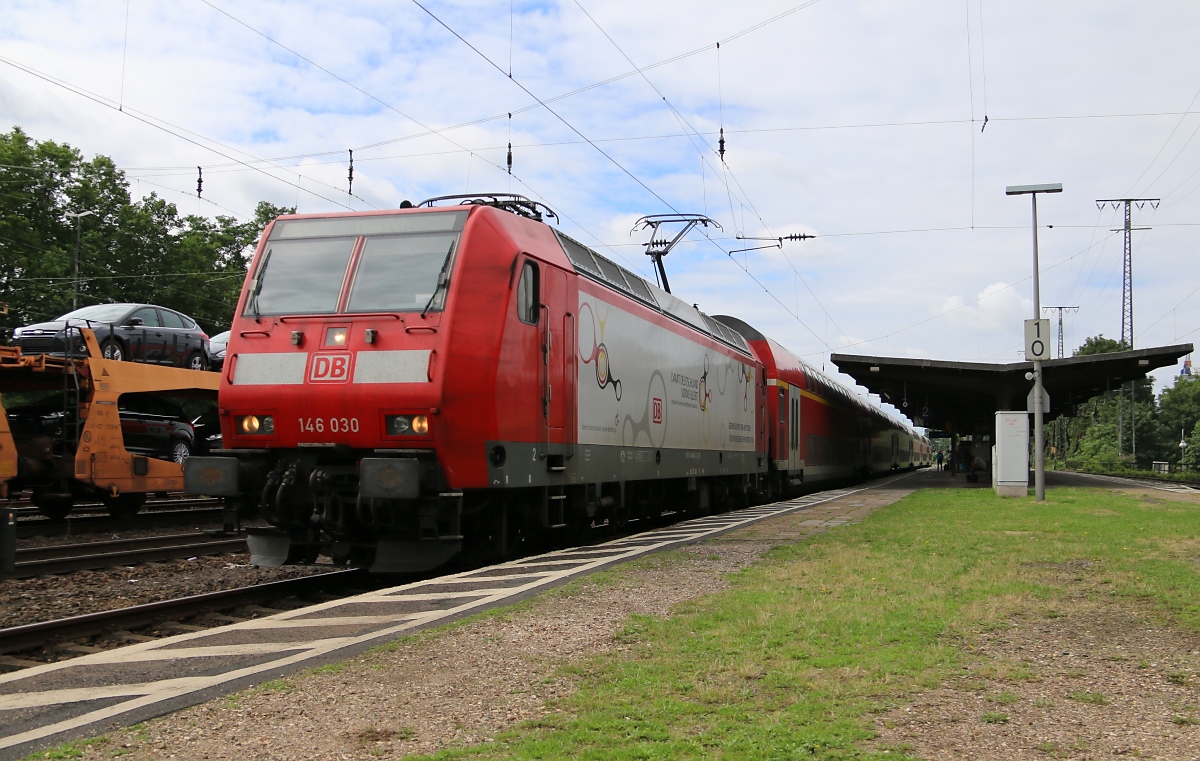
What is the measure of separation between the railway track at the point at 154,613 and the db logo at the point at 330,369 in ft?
7.04

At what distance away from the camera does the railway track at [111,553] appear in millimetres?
10984

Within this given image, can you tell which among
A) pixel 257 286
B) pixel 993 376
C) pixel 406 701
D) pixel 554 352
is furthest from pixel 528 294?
pixel 993 376

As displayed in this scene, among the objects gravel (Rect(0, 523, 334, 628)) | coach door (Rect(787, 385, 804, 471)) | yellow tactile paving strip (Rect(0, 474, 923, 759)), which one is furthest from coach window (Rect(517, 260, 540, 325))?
coach door (Rect(787, 385, 804, 471))

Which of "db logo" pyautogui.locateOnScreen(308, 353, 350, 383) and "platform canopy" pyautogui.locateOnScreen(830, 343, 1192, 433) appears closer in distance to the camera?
"db logo" pyautogui.locateOnScreen(308, 353, 350, 383)

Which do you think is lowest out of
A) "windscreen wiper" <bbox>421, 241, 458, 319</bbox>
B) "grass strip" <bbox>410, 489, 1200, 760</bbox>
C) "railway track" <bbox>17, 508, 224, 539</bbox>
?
"railway track" <bbox>17, 508, 224, 539</bbox>

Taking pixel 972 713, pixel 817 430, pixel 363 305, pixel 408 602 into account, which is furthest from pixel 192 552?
pixel 817 430

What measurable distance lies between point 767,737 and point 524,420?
5.82 m

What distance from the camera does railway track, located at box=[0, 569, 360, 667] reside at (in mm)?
7176

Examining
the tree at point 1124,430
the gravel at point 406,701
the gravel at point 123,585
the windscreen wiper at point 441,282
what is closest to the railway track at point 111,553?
the gravel at point 123,585

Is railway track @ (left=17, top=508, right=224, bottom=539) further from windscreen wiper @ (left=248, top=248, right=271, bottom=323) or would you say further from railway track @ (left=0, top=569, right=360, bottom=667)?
windscreen wiper @ (left=248, top=248, right=271, bottom=323)

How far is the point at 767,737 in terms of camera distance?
14.3ft

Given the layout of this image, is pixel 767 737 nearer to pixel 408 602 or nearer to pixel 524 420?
pixel 408 602

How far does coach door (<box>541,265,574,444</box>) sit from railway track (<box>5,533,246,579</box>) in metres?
3.63

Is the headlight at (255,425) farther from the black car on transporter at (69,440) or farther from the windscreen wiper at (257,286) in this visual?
the black car on transporter at (69,440)
